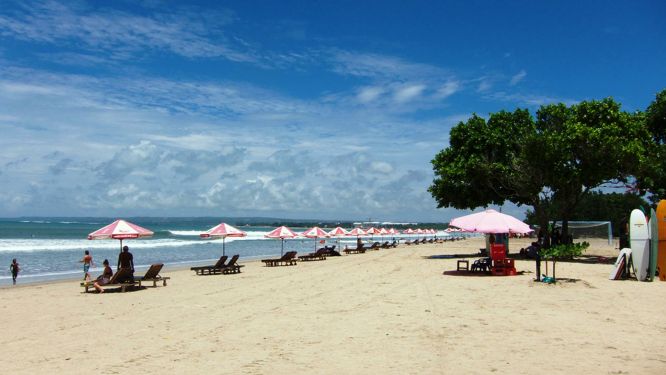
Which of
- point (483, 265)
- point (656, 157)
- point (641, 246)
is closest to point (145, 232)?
point (483, 265)

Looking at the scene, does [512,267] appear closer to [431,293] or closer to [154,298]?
[431,293]

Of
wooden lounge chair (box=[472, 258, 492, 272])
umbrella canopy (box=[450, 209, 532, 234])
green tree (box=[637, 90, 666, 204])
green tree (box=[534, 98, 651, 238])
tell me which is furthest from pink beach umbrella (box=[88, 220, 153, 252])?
green tree (box=[637, 90, 666, 204])

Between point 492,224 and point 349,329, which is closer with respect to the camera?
point 349,329

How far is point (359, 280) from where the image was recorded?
57.8ft

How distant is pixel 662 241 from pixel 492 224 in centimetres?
479

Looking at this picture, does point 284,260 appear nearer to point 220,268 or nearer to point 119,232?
point 220,268

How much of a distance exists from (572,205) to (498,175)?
357 cm

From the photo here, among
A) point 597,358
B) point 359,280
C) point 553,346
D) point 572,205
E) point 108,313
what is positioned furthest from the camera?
point 572,205

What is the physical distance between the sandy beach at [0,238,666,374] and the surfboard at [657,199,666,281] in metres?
1.32

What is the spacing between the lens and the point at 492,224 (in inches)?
713

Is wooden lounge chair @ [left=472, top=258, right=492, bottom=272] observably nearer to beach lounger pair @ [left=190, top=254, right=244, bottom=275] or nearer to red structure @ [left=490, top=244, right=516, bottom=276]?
red structure @ [left=490, top=244, right=516, bottom=276]

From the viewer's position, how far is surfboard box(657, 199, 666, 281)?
51.5 feet

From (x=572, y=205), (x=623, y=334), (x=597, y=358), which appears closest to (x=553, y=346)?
(x=597, y=358)

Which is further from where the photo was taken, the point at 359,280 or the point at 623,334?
the point at 359,280
